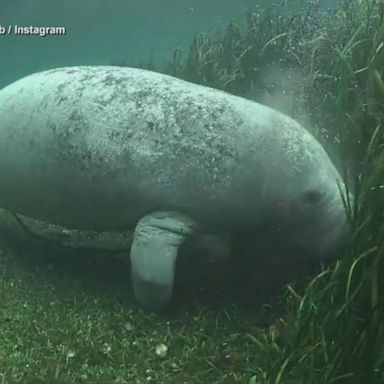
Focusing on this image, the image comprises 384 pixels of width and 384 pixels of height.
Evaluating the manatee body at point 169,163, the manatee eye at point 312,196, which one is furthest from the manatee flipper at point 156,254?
the manatee eye at point 312,196

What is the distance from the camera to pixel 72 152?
3.42 meters

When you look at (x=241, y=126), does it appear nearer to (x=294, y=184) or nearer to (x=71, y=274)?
(x=294, y=184)

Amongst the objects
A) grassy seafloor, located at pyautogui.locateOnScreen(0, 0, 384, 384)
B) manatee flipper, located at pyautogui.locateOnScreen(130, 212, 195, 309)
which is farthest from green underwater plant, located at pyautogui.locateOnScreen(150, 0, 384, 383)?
manatee flipper, located at pyautogui.locateOnScreen(130, 212, 195, 309)

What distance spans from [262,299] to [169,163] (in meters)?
0.74

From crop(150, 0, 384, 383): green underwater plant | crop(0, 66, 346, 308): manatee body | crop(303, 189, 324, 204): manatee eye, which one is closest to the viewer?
crop(150, 0, 384, 383): green underwater plant

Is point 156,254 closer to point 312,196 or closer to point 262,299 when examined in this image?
point 262,299

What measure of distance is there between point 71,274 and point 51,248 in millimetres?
209

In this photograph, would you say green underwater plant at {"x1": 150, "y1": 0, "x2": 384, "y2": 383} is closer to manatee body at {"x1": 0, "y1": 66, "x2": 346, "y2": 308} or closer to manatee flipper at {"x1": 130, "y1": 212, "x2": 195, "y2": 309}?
manatee body at {"x1": 0, "y1": 66, "x2": 346, "y2": 308}

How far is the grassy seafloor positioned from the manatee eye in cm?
17

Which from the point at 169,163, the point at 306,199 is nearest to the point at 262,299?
the point at 306,199

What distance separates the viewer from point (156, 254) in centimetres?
335

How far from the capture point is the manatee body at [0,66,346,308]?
3281 mm

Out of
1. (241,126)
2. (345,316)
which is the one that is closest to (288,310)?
(345,316)

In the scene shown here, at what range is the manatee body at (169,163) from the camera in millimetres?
3281
